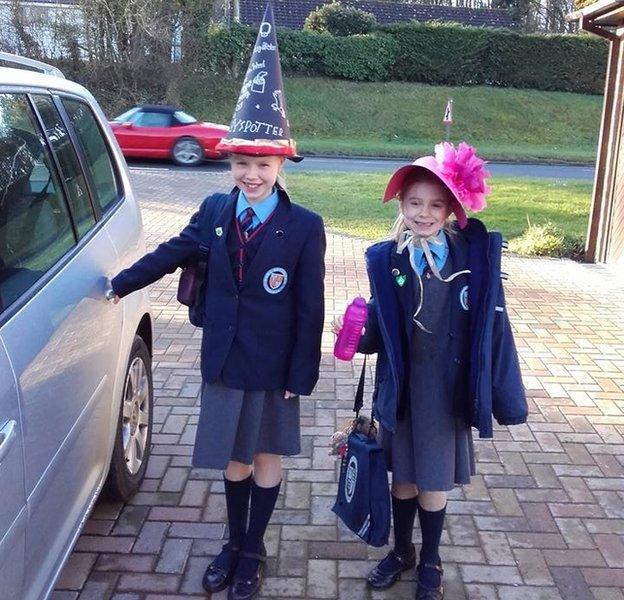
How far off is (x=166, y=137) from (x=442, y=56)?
1739cm

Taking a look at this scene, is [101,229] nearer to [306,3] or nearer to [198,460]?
[198,460]

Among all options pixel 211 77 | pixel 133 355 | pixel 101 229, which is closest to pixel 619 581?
pixel 133 355

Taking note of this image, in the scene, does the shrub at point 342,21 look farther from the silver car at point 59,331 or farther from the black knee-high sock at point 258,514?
the black knee-high sock at point 258,514

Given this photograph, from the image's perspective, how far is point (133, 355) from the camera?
336 cm

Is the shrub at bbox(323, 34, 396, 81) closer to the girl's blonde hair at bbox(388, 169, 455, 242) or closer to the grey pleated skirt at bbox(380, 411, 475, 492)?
the girl's blonde hair at bbox(388, 169, 455, 242)

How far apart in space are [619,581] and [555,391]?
2051mm

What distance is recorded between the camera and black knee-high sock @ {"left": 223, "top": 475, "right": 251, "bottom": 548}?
9.34ft

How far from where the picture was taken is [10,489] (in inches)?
70.1

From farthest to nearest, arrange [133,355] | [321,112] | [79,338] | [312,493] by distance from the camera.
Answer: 1. [321,112]
2. [312,493]
3. [133,355]
4. [79,338]

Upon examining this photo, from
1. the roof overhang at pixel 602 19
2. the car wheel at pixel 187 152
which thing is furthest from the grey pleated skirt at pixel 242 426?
the car wheel at pixel 187 152

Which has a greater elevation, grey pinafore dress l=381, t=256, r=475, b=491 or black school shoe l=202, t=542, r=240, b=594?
grey pinafore dress l=381, t=256, r=475, b=491

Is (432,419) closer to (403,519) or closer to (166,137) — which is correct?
(403,519)

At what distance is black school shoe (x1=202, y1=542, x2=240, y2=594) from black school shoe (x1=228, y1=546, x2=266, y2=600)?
0.05m

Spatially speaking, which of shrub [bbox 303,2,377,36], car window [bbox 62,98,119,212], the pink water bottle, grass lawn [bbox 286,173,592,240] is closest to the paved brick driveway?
Result: the pink water bottle
